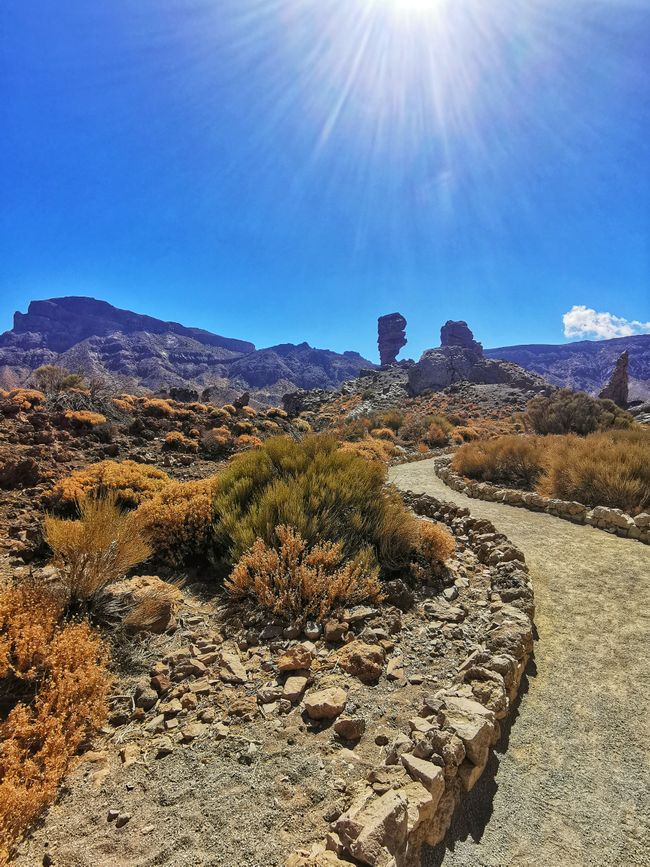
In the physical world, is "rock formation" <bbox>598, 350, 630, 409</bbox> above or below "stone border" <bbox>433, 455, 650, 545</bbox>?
above

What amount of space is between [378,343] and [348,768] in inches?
5212

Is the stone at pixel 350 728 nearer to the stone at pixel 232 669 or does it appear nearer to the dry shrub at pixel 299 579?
the stone at pixel 232 669

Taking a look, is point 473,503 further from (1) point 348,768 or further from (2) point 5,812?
(2) point 5,812

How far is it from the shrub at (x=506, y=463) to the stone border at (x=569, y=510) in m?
0.96

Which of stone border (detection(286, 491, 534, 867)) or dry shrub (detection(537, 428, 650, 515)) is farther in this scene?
dry shrub (detection(537, 428, 650, 515))

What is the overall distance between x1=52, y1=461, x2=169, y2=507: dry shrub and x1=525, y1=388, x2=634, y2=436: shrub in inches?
659

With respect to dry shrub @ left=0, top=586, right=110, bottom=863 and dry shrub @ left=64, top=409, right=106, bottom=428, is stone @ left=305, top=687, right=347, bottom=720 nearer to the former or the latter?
dry shrub @ left=0, top=586, right=110, bottom=863

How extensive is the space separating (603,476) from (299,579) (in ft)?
22.5

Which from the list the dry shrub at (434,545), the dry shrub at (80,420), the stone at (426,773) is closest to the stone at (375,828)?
the stone at (426,773)

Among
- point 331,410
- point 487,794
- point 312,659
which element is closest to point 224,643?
point 312,659

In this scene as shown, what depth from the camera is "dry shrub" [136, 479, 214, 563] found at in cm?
534

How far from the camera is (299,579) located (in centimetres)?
410

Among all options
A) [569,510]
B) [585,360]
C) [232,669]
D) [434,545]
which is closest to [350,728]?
[232,669]

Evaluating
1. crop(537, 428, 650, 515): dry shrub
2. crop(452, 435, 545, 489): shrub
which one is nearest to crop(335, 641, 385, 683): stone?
crop(537, 428, 650, 515): dry shrub
